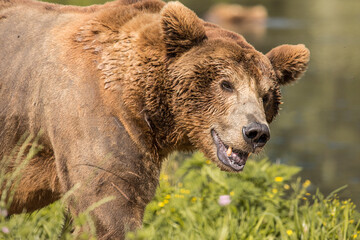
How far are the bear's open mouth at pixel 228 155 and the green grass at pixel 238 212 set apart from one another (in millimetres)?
849

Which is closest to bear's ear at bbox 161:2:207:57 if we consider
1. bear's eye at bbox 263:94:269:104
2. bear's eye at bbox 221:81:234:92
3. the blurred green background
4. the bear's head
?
the bear's head

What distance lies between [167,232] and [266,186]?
107 centimetres

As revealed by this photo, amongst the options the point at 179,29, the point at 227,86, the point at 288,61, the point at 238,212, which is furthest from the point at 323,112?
the point at 179,29

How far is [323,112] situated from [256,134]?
1063 cm

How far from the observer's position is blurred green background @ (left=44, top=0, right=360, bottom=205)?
10.9m

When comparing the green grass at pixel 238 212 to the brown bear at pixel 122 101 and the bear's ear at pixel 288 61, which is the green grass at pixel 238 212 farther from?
the bear's ear at pixel 288 61

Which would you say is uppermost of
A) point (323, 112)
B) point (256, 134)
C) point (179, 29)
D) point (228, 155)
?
point (179, 29)

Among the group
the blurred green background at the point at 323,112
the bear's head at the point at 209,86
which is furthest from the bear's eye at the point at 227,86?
the blurred green background at the point at 323,112

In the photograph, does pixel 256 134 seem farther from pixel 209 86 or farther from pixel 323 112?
pixel 323 112

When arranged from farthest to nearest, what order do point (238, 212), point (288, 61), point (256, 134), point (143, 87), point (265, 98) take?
1. point (238, 212)
2. point (288, 61)
3. point (265, 98)
4. point (143, 87)
5. point (256, 134)

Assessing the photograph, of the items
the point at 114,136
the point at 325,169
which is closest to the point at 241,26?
the point at 325,169

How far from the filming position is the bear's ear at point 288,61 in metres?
4.84

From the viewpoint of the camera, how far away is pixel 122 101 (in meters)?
4.26

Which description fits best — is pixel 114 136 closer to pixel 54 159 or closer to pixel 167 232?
pixel 54 159
